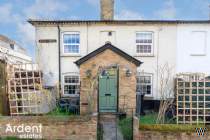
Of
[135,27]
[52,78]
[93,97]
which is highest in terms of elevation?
[135,27]

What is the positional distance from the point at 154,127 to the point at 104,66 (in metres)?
4.91

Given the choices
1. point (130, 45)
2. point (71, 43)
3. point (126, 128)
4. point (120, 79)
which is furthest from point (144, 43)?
point (126, 128)

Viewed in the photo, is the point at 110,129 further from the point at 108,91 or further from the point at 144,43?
the point at 144,43

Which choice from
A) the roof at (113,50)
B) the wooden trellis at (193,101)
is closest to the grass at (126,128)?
the wooden trellis at (193,101)

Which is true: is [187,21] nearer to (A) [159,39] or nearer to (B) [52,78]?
(A) [159,39]

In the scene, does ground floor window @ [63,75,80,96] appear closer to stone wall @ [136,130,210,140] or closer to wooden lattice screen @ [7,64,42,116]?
wooden lattice screen @ [7,64,42,116]

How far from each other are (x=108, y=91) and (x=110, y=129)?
3339 mm

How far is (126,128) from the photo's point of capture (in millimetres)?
9422

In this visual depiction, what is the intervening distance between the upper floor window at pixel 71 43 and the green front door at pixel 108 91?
3526 millimetres

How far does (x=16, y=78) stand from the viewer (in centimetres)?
1152

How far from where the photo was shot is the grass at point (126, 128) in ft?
28.5

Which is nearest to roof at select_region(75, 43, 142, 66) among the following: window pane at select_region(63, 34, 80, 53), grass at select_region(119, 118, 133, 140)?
window pane at select_region(63, 34, 80, 53)

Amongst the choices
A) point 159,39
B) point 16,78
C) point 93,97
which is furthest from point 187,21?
point 16,78

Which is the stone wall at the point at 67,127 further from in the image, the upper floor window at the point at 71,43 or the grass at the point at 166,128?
the upper floor window at the point at 71,43
